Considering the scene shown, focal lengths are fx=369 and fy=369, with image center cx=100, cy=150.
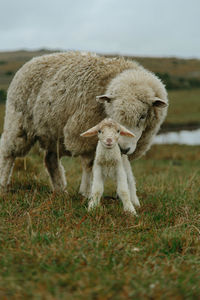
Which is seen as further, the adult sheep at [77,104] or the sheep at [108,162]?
the adult sheep at [77,104]

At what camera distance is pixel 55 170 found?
248 inches

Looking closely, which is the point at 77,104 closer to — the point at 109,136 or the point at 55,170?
the point at 109,136

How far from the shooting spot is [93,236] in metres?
3.30

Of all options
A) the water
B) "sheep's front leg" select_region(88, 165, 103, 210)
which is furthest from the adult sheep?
the water

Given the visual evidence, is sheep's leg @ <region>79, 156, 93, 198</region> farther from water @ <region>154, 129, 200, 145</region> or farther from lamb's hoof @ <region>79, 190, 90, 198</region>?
water @ <region>154, 129, 200, 145</region>

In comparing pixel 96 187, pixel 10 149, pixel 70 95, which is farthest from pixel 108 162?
pixel 10 149

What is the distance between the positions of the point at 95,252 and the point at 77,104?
2751 millimetres

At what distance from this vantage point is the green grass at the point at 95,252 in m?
2.25

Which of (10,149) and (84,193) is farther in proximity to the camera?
(10,149)

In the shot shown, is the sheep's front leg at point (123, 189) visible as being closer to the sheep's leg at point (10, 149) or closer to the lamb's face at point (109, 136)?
the lamb's face at point (109, 136)

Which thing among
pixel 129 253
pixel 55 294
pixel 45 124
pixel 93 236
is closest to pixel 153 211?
pixel 93 236

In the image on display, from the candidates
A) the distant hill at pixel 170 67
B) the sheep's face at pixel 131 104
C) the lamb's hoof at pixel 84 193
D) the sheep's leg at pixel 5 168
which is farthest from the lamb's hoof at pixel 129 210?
the distant hill at pixel 170 67

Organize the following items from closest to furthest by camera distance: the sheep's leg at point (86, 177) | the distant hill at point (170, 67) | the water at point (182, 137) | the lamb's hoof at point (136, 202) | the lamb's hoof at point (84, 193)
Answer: the lamb's hoof at point (136, 202) → the lamb's hoof at point (84, 193) → the sheep's leg at point (86, 177) → the water at point (182, 137) → the distant hill at point (170, 67)

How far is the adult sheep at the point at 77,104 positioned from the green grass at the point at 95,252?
0.95 metres
